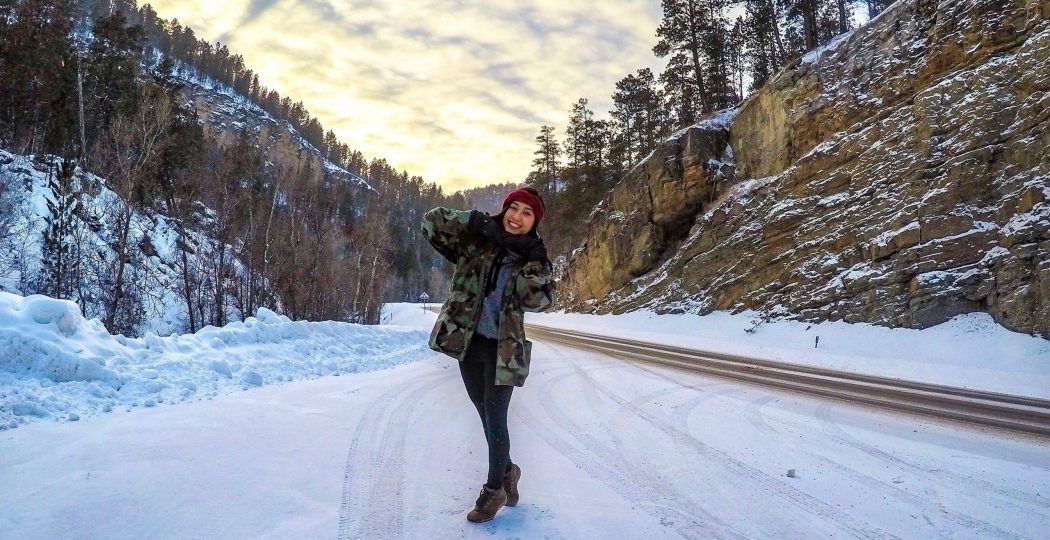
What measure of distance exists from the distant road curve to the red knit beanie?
21.0ft

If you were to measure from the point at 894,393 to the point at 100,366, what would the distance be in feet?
35.4

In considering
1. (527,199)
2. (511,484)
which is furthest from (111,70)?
(511,484)

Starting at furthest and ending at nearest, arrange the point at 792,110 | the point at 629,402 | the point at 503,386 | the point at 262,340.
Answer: the point at 792,110 < the point at 262,340 < the point at 629,402 < the point at 503,386

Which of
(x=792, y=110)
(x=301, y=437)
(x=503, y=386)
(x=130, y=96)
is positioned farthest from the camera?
(x=130, y=96)

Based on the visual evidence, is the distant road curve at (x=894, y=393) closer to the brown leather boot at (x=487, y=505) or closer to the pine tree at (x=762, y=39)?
the brown leather boot at (x=487, y=505)

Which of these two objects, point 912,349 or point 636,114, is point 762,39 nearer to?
point 636,114

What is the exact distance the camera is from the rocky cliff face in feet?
45.0

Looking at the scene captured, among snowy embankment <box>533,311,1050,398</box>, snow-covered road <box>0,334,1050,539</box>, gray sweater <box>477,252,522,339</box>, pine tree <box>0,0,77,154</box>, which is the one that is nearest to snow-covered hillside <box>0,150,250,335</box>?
pine tree <box>0,0,77,154</box>

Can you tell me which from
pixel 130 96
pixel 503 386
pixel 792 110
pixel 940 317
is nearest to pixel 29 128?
pixel 130 96

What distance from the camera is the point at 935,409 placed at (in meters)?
6.62

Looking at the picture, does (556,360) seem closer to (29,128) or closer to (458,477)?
(458,477)

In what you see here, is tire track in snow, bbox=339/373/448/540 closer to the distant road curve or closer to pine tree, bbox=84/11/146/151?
the distant road curve

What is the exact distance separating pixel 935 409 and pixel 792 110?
19.4m

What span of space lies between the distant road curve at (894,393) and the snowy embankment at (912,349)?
1.33 metres
